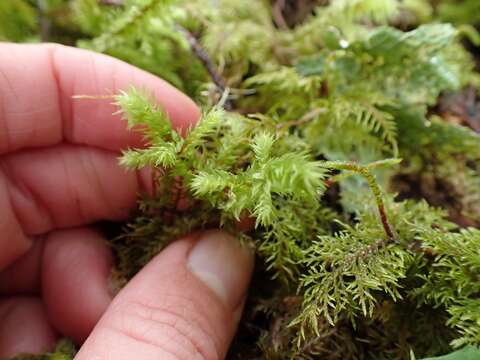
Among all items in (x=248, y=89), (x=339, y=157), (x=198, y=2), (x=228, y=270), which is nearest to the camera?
(x=228, y=270)

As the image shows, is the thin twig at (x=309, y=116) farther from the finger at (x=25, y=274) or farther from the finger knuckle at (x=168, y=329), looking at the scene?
the finger at (x=25, y=274)

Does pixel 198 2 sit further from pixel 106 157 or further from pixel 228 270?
pixel 228 270

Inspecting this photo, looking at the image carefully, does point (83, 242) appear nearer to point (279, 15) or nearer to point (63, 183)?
point (63, 183)

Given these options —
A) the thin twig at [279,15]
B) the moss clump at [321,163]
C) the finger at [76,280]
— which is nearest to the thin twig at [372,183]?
the moss clump at [321,163]

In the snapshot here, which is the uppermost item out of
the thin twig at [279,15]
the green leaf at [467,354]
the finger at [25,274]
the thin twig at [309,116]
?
the thin twig at [279,15]

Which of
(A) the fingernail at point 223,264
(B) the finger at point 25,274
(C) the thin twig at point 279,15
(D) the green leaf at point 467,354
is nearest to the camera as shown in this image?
(D) the green leaf at point 467,354

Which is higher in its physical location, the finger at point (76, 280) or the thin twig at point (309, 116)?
the thin twig at point (309, 116)

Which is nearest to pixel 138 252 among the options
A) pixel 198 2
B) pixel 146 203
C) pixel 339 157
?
pixel 146 203
